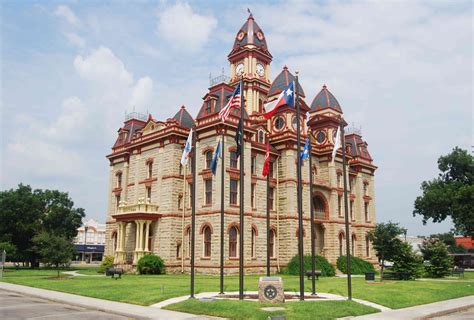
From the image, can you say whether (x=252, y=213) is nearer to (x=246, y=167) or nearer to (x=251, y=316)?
(x=246, y=167)

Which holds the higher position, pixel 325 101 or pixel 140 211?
pixel 325 101

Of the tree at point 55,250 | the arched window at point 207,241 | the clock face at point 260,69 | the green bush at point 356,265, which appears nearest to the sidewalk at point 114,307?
the tree at point 55,250

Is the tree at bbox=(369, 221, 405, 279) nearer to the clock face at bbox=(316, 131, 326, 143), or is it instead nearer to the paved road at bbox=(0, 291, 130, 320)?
the clock face at bbox=(316, 131, 326, 143)

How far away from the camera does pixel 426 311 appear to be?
1953cm

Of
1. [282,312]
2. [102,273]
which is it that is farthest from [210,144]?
[282,312]

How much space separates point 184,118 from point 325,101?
56.1 feet

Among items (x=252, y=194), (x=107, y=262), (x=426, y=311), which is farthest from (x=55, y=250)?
(x=426, y=311)

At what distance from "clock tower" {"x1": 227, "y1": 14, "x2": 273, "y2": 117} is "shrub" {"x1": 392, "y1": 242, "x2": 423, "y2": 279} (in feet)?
69.6

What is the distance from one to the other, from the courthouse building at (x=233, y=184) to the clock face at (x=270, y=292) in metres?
19.0

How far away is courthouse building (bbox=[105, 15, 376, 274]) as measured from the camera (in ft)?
131

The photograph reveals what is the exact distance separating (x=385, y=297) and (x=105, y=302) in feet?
45.3

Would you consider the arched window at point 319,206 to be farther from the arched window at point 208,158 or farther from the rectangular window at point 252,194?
the arched window at point 208,158

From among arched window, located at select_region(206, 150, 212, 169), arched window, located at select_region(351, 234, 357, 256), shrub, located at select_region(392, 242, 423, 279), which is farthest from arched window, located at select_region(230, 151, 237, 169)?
arched window, located at select_region(351, 234, 357, 256)

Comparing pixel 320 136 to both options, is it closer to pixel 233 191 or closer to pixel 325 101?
pixel 325 101
